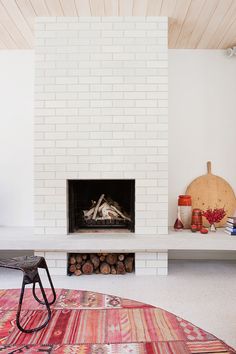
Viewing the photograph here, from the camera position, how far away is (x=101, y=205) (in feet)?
12.0

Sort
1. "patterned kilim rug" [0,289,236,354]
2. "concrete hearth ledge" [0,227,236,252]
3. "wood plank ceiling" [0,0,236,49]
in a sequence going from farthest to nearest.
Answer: "concrete hearth ledge" [0,227,236,252] < "wood plank ceiling" [0,0,236,49] < "patterned kilim rug" [0,289,236,354]

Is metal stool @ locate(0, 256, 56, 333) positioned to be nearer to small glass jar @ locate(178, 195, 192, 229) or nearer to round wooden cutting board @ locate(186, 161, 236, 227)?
small glass jar @ locate(178, 195, 192, 229)

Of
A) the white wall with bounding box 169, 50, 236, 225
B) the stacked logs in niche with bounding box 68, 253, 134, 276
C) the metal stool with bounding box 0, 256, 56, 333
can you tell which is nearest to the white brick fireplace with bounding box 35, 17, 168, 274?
the stacked logs in niche with bounding box 68, 253, 134, 276

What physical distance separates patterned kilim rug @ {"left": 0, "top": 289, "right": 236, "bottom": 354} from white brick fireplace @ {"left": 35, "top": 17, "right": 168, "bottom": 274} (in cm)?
105

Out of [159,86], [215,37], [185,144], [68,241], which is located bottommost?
[68,241]

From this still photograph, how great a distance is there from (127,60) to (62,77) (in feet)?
2.37

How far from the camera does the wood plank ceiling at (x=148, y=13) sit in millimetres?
2979

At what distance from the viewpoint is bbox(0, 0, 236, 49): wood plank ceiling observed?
298 centimetres

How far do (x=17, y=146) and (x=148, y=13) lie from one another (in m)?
2.20

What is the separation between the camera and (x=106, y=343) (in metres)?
1.84

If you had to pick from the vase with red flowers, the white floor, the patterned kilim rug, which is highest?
the vase with red flowers

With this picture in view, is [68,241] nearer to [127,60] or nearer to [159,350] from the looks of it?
[159,350]

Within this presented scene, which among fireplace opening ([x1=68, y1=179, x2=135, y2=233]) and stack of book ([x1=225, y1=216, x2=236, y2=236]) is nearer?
stack of book ([x1=225, y1=216, x2=236, y2=236])

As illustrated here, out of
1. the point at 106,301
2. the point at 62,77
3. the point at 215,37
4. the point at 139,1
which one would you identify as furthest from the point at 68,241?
the point at 215,37
